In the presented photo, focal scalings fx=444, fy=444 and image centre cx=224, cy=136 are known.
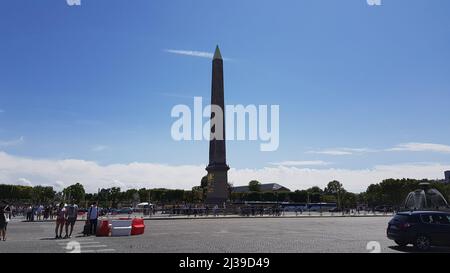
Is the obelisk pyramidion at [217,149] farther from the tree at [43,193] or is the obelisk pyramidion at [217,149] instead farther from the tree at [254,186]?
the tree at [254,186]

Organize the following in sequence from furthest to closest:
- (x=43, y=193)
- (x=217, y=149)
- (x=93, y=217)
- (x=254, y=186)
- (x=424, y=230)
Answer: (x=254, y=186) → (x=43, y=193) → (x=217, y=149) → (x=93, y=217) → (x=424, y=230)

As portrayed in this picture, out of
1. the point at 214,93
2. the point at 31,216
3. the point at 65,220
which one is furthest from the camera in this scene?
the point at 214,93

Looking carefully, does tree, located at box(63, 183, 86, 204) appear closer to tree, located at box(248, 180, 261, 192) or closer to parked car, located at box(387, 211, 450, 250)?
tree, located at box(248, 180, 261, 192)

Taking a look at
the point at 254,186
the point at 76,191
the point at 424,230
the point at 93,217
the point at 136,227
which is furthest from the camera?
the point at 254,186

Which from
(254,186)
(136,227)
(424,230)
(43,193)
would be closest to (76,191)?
(43,193)

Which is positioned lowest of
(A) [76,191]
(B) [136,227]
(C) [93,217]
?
(B) [136,227]

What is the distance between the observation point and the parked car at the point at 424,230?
1498 cm

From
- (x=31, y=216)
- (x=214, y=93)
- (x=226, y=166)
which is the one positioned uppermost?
(x=214, y=93)

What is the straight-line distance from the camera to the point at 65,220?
62.4ft

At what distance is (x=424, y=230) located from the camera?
15.0 meters

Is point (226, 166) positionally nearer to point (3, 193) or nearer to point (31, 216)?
point (31, 216)

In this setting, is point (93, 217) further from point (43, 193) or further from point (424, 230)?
point (43, 193)
